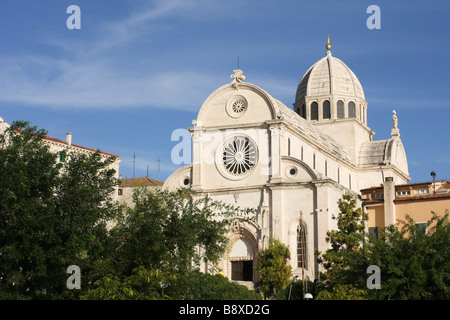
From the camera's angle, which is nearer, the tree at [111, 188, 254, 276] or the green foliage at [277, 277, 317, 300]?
the tree at [111, 188, 254, 276]

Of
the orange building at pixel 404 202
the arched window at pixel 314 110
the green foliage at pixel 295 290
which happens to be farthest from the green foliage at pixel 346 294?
the arched window at pixel 314 110

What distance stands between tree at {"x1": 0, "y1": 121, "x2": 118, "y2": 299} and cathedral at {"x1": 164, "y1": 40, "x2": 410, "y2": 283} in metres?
20.5

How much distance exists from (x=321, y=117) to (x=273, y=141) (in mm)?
15219

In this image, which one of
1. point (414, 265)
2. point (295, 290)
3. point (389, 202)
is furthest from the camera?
point (389, 202)

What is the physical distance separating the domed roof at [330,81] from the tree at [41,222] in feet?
129

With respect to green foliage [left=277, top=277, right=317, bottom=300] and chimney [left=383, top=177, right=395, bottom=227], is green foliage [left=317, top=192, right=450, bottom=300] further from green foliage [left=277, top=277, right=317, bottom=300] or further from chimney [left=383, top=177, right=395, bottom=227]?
chimney [left=383, top=177, right=395, bottom=227]

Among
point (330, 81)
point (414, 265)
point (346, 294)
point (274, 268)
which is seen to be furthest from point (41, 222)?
point (330, 81)

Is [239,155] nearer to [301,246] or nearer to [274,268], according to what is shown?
[301,246]

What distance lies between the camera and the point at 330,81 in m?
73.7

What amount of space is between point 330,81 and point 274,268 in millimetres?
26116

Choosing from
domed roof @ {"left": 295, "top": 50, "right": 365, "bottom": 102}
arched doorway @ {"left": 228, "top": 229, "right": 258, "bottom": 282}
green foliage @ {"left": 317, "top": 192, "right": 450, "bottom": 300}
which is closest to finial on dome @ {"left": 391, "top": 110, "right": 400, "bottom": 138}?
domed roof @ {"left": 295, "top": 50, "right": 365, "bottom": 102}

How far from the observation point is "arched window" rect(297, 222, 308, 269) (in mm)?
56219

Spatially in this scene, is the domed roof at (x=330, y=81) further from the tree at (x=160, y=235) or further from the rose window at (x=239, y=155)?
the tree at (x=160, y=235)

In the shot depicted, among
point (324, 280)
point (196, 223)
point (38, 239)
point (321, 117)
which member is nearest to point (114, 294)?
point (38, 239)
